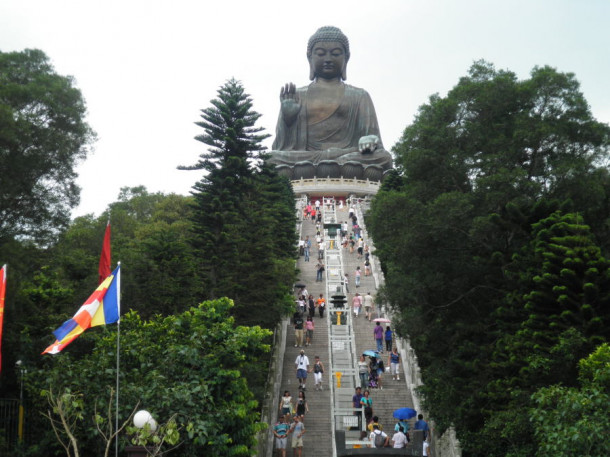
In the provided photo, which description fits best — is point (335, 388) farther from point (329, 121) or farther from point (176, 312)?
point (329, 121)

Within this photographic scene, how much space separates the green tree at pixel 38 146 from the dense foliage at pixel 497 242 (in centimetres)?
655

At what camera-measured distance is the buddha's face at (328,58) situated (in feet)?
156

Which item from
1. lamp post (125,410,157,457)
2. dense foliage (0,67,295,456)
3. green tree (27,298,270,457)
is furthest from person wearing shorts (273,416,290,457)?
lamp post (125,410,157,457)

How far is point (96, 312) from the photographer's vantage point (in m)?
10.5

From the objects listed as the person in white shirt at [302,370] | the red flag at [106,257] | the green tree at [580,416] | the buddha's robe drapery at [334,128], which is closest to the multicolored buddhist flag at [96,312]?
the red flag at [106,257]

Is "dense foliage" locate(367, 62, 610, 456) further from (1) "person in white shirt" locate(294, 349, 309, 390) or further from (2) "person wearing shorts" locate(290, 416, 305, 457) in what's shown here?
(2) "person wearing shorts" locate(290, 416, 305, 457)

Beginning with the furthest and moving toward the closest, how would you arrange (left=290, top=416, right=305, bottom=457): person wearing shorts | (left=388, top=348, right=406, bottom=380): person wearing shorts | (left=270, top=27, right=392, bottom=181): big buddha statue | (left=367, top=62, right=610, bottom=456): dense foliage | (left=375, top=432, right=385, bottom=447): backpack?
(left=270, top=27, right=392, bottom=181): big buddha statue
(left=388, top=348, right=406, bottom=380): person wearing shorts
(left=290, top=416, right=305, bottom=457): person wearing shorts
(left=375, top=432, right=385, bottom=447): backpack
(left=367, top=62, right=610, bottom=456): dense foliage

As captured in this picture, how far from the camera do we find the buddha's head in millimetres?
47312

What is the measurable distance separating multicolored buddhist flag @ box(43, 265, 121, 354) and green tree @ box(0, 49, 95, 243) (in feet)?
17.9

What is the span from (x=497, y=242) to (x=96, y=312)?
27.2 ft

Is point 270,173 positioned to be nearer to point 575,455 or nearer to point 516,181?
point 516,181

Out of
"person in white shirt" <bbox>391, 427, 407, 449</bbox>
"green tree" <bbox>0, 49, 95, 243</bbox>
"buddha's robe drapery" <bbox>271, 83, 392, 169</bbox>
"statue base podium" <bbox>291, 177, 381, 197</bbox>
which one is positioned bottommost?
"person in white shirt" <bbox>391, 427, 407, 449</bbox>

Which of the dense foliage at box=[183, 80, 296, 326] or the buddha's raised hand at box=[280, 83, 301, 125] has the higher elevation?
the buddha's raised hand at box=[280, 83, 301, 125]

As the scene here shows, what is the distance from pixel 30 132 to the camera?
15750mm
